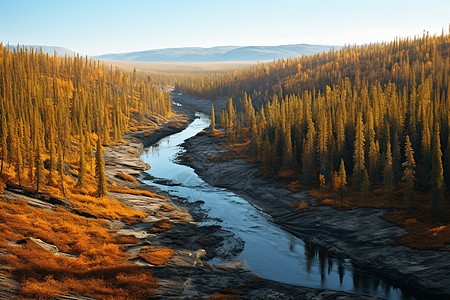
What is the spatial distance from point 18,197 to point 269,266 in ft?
138

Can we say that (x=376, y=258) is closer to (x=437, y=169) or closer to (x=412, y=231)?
(x=412, y=231)

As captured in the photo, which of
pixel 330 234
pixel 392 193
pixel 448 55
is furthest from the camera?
pixel 448 55

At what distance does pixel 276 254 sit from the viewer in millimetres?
58625

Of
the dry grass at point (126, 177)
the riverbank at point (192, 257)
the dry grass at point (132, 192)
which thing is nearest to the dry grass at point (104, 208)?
the riverbank at point (192, 257)

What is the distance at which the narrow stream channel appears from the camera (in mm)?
49625

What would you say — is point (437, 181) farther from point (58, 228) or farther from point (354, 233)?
point (58, 228)

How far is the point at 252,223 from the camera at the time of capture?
72.6m

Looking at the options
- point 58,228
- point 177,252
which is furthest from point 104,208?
point 177,252

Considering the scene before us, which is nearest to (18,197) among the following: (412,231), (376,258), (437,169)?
(376,258)

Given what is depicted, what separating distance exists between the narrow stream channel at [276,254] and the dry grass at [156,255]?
7647mm

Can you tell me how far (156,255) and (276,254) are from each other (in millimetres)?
19221

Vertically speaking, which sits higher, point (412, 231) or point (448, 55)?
point (448, 55)

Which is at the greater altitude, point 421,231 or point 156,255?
point 421,231

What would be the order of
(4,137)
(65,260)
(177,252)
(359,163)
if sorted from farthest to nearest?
(359,163)
(4,137)
(177,252)
(65,260)
